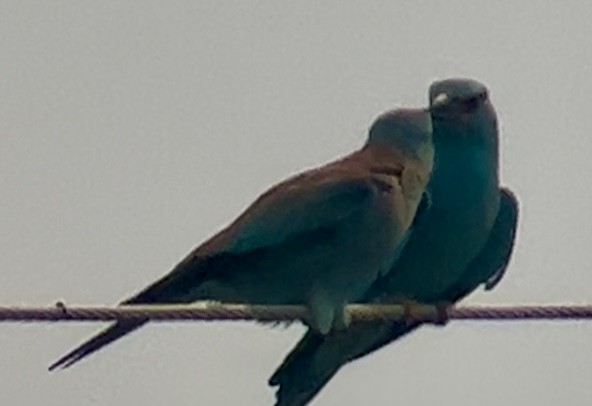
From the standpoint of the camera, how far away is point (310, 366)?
9477mm

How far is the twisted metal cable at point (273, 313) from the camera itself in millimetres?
7363

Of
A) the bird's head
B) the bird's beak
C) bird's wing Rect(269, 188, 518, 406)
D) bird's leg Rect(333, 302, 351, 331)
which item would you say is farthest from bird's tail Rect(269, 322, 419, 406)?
the bird's beak

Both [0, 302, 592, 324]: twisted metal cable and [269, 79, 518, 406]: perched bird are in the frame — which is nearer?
[0, 302, 592, 324]: twisted metal cable

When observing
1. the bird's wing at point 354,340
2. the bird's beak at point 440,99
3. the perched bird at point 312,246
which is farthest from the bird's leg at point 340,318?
the bird's beak at point 440,99

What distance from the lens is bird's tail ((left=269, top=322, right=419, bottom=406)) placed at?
944 centimetres

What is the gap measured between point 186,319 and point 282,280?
1.59m

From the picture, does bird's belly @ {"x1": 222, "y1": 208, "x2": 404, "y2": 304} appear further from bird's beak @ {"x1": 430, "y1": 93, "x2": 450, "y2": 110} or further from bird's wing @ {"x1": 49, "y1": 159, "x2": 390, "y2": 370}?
bird's beak @ {"x1": 430, "y1": 93, "x2": 450, "y2": 110}

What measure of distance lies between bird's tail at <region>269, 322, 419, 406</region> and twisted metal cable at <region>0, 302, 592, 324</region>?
0.17 m

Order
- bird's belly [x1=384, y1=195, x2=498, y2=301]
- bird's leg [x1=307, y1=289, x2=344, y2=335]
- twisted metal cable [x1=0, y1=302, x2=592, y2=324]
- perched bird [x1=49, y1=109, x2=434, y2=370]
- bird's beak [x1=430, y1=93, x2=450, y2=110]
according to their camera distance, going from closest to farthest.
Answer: twisted metal cable [x1=0, y1=302, x2=592, y2=324]
bird's leg [x1=307, y1=289, x2=344, y2=335]
perched bird [x1=49, y1=109, x2=434, y2=370]
bird's belly [x1=384, y1=195, x2=498, y2=301]
bird's beak [x1=430, y1=93, x2=450, y2=110]

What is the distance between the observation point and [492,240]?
10180 millimetres

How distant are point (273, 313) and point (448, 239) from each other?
4.15 ft

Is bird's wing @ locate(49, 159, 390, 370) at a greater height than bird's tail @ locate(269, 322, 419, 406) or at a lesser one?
greater

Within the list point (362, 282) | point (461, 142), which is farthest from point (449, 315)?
point (461, 142)

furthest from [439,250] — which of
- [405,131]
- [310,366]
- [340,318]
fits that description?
[340,318]
